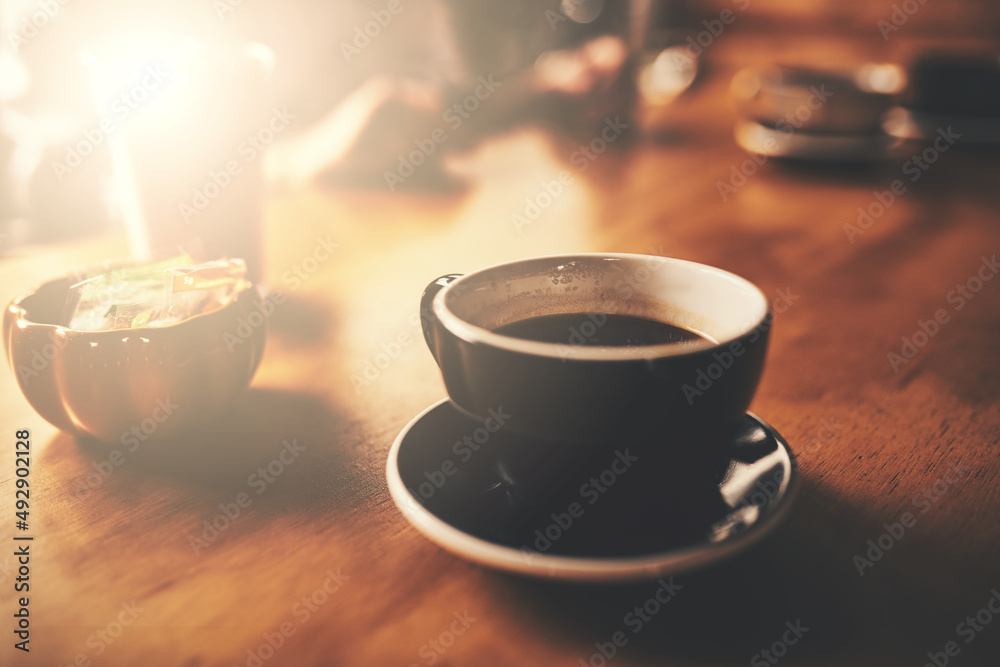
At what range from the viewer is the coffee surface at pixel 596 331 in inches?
16.6

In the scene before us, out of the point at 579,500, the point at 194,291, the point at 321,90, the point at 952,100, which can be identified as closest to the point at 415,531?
the point at 579,500

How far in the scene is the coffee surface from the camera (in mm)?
420

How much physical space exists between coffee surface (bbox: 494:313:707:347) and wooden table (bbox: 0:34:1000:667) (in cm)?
13

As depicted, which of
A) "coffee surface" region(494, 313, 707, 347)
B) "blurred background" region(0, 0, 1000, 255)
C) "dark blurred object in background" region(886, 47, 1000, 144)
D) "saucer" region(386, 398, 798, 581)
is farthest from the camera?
"dark blurred object in background" region(886, 47, 1000, 144)

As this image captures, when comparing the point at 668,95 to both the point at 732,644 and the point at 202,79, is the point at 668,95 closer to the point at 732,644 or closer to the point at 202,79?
the point at 202,79

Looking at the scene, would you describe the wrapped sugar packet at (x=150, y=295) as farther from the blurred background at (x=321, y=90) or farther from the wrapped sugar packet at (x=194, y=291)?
the blurred background at (x=321, y=90)

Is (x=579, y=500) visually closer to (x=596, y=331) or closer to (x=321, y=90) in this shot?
(x=596, y=331)

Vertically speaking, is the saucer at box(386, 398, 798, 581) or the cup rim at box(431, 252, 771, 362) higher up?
the cup rim at box(431, 252, 771, 362)

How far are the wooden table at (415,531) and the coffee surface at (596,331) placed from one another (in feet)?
0.42

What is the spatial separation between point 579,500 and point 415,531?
0.10m

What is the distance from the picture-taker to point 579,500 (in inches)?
14.7

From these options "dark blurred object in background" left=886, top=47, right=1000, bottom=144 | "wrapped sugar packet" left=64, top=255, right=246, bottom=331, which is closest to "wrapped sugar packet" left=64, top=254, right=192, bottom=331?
"wrapped sugar packet" left=64, top=255, right=246, bottom=331

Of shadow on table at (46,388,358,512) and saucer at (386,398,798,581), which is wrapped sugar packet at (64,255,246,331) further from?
saucer at (386,398,798,581)

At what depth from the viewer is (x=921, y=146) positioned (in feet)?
4.74
